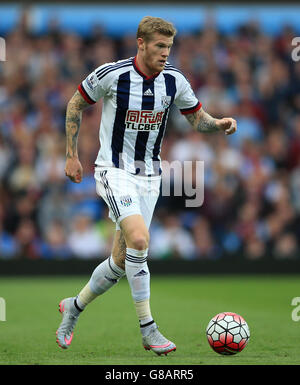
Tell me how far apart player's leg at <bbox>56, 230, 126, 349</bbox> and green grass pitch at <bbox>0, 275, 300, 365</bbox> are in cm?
14

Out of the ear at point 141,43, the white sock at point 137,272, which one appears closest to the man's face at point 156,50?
the ear at point 141,43

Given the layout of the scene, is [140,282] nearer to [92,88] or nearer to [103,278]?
[103,278]

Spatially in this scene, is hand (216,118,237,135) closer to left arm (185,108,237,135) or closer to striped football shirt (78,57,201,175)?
left arm (185,108,237,135)

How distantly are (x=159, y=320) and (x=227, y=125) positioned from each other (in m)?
2.77

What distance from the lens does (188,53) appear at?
16.1m

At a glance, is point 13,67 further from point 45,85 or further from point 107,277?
point 107,277

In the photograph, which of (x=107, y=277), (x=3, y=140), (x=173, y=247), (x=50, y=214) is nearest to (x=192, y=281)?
(x=173, y=247)

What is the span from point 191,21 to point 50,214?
5816mm

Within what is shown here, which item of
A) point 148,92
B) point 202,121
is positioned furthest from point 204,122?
point 148,92

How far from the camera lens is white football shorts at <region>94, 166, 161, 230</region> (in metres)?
6.36

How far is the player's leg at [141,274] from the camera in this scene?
20.2 ft

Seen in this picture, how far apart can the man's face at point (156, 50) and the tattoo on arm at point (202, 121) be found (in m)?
0.72

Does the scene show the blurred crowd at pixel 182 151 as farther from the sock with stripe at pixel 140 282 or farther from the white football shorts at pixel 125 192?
the sock with stripe at pixel 140 282

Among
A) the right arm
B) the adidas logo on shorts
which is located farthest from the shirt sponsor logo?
the right arm
